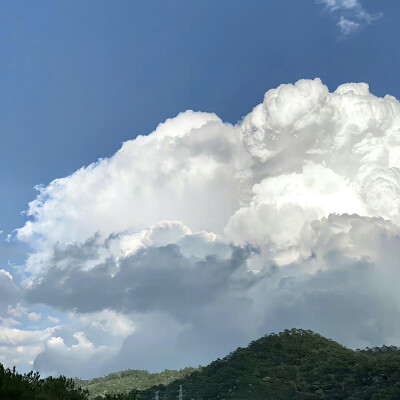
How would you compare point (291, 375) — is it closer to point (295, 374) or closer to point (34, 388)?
point (295, 374)

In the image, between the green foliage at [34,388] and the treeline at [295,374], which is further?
the treeline at [295,374]

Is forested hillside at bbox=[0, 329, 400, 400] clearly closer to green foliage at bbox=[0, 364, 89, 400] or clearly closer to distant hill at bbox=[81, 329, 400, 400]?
distant hill at bbox=[81, 329, 400, 400]

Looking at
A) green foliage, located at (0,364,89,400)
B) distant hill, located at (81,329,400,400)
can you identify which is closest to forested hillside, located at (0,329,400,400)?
distant hill, located at (81,329,400,400)

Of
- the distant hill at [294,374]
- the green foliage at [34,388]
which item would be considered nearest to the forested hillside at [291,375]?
the distant hill at [294,374]

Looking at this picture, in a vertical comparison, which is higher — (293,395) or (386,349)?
(386,349)

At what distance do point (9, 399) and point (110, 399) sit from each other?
14.4ft

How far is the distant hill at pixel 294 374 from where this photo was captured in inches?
4771

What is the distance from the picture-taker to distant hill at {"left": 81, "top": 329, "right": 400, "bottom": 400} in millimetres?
121188

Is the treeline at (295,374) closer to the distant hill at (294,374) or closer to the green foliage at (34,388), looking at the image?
the distant hill at (294,374)

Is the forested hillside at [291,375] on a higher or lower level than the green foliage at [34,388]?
higher

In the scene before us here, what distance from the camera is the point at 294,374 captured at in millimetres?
144250

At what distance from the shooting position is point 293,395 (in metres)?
130

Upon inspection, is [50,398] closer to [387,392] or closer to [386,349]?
[387,392]

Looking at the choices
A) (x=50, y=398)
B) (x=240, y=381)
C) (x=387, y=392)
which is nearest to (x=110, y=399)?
(x=50, y=398)
